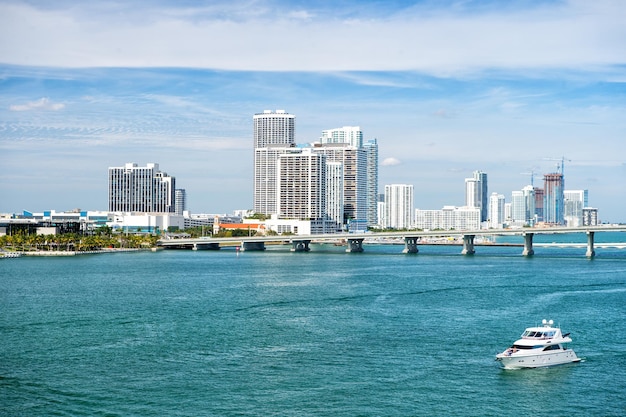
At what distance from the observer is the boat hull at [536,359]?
111ft

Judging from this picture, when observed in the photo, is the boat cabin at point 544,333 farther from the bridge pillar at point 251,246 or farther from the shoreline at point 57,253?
the bridge pillar at point 251,246

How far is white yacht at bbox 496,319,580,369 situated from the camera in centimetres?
3391

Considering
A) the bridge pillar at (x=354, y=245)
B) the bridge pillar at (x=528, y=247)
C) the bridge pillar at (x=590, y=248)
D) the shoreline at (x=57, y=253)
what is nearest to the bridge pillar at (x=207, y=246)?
the shoreline at (x=57, y=253)

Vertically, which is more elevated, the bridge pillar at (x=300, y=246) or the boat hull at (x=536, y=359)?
the bridge pillar at (x=300, y=246)

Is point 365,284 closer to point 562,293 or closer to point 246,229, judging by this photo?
point 562,293

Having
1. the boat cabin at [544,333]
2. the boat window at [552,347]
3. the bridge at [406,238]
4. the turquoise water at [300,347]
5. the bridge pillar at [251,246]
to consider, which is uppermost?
the bridge at [406,238]

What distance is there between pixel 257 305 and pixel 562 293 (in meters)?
23.1

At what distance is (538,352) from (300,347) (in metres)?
10.5

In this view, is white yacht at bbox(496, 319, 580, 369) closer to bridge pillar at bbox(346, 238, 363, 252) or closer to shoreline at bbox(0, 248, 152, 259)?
shoreline at bbox(0, 248, 152, 259)

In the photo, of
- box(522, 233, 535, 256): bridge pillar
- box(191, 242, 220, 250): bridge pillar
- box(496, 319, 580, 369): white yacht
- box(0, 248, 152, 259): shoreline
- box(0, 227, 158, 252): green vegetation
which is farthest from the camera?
box(191, 242, 220, 250): bridge pillar

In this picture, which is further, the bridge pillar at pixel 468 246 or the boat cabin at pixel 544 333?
the bridge pillar at pixel 468 246

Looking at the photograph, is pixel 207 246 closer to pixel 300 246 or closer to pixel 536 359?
pixel 300 246

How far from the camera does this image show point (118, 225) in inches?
7815

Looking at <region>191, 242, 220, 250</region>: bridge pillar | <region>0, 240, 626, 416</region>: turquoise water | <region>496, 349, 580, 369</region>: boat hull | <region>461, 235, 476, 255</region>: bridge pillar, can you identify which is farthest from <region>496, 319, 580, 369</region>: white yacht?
<region>191, 242, 220, 250</region>: bridge pillar
